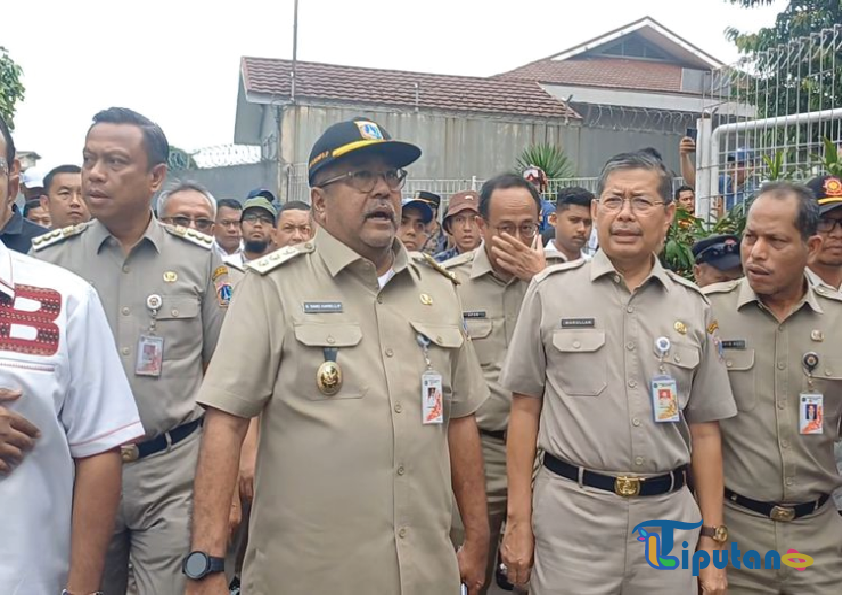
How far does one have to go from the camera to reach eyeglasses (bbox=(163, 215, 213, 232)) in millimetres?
5051

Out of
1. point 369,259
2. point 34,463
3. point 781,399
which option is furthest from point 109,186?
point 781,399

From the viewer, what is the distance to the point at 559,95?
20.4 m

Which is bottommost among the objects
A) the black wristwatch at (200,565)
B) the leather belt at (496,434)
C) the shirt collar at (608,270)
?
the black wristwatch at (200,565)

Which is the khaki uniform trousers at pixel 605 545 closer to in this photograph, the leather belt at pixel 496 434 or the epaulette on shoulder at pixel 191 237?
the leather belt at pixel 496 434

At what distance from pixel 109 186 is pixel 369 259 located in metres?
1.22

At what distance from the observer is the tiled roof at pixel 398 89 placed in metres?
16.9

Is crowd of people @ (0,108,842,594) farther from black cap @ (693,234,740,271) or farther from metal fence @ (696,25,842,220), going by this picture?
metal fence @ (696,25,842,220)

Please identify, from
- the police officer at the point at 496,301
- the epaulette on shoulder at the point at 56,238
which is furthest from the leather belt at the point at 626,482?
the epaulette on shoulder at the point at 56,238

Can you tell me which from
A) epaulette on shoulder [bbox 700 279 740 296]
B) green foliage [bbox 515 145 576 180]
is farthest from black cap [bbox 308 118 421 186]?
green foliage [bbox 515 145 576 180]

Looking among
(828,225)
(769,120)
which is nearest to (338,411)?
(828,225)

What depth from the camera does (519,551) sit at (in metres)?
3.30

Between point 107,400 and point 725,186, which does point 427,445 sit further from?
point 725,186

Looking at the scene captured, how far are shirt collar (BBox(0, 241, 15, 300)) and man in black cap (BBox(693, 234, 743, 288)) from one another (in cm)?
344

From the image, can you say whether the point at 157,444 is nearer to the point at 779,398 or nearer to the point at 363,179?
the point at 363,179
